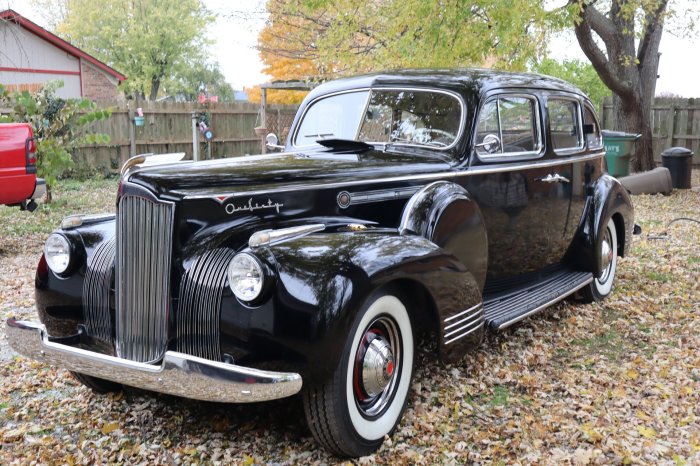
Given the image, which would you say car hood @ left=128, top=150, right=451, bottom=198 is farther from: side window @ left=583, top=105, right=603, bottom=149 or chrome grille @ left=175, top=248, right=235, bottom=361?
side window @ left=583, top=105, right=603, bottom=149

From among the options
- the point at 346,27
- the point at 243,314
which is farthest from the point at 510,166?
the point at 346,27

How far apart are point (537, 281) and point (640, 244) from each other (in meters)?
3.83

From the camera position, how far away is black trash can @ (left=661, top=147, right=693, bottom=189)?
1355cm

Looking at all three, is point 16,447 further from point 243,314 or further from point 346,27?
point 346,27

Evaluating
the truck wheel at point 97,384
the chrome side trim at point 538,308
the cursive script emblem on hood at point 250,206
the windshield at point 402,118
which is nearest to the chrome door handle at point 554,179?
the chrome side trim at point 538,308

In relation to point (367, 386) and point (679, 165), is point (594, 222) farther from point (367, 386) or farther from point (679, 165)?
point (679, 165)

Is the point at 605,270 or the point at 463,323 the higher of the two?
the point at 463,323

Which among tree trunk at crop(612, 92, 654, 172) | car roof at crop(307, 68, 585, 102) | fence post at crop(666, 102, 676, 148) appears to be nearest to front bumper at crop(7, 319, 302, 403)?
car roof at crop(307, 68, 585, 102)

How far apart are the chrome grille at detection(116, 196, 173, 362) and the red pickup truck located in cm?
569

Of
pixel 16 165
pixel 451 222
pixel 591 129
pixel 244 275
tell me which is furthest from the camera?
pixel 16 165

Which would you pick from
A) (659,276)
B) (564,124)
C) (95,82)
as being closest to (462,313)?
(564,124)

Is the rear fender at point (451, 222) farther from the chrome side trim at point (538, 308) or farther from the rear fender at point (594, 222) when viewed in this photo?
the rear fender at point (594, 222)

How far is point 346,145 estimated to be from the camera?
4469mm

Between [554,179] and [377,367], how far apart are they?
2651 mm
